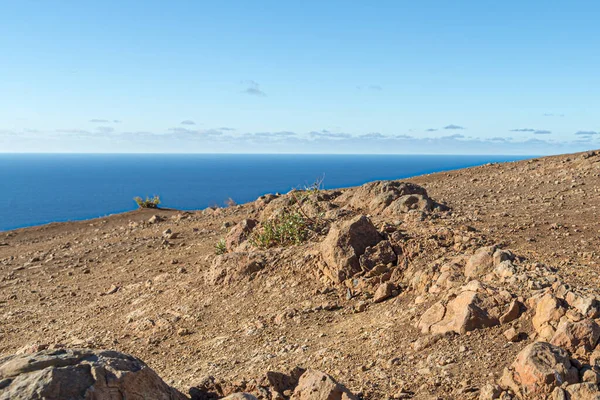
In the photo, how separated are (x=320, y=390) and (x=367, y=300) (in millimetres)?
2458

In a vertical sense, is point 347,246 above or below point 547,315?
above

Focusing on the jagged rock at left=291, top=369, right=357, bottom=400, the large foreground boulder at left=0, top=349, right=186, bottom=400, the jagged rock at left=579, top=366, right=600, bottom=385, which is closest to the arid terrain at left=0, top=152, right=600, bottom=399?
the jagged rock at left=579, top=366, right=600, bottom=385

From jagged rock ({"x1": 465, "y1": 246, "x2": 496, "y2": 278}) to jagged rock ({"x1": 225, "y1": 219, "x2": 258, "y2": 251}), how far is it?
13.2 ft

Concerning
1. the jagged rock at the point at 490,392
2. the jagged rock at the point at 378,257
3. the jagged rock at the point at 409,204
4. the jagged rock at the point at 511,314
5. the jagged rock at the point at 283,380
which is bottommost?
the jagged rock at the point at 283,380

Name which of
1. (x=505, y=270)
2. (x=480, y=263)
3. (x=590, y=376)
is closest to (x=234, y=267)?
(x=480, y=263)

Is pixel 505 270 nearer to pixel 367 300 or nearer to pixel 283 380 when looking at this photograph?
pixel 367 300

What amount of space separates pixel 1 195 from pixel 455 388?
352 ft

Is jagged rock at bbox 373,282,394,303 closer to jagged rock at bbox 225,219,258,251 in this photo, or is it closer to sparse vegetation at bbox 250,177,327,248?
sparse vegetation at bbox 250,177,327,248

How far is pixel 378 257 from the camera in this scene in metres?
6.35

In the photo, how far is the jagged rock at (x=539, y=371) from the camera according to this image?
361 centimetres

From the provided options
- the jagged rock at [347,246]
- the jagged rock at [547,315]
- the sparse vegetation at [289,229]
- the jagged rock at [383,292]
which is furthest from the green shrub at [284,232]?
the jagged rock at [547,315]

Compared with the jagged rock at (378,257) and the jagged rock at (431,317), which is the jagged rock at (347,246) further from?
the jagged rock at (431,317)

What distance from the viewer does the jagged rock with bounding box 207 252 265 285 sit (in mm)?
7141

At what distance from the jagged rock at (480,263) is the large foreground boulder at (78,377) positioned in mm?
3326
